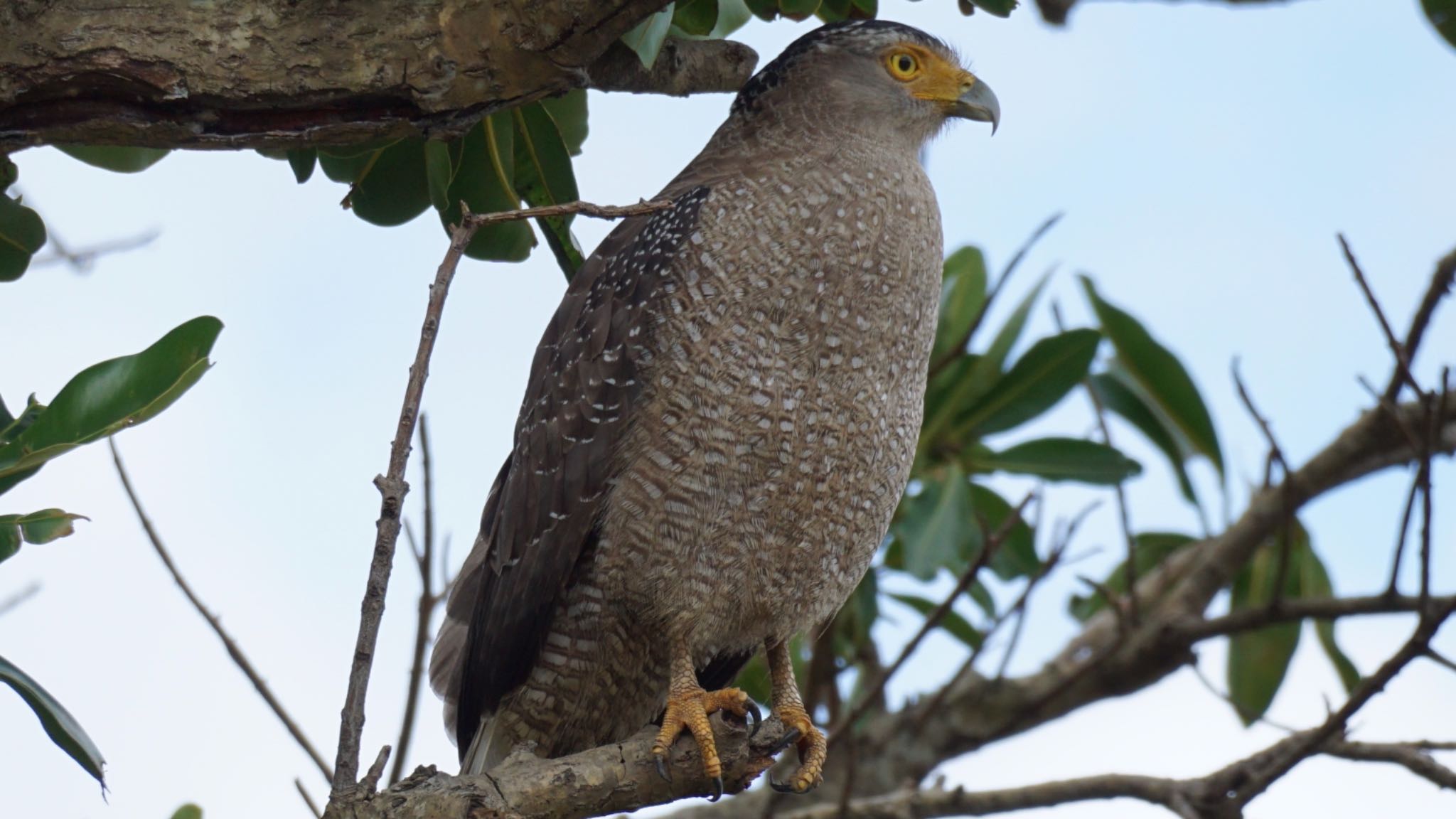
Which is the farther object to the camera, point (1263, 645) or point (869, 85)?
point (1263, 645)

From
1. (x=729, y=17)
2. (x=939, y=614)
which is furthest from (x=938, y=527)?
(x=729, y=17)

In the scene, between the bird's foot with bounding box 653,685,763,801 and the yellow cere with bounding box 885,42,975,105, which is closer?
the bird's foot with bounding box 653,685,763,801

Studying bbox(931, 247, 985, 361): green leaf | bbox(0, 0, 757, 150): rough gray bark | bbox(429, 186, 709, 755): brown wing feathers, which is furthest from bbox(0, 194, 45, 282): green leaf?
bbox(931, 247, 985, 361): green leaf

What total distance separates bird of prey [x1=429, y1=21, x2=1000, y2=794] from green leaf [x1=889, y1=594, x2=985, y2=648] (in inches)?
112

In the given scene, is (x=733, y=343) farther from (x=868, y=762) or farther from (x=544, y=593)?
(x=868, y=762)

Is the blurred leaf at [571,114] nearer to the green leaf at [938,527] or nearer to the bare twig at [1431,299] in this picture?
the green leaf at [938,527]

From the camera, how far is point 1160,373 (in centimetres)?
693

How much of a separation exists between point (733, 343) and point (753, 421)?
0.67 ft

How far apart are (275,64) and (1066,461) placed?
161 inches

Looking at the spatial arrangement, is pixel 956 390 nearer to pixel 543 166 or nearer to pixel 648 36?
pixel 543 166

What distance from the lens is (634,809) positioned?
135 inches

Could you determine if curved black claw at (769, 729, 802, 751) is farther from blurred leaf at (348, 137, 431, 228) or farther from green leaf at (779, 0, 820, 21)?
green leaf at (779, 0, 820, 21)

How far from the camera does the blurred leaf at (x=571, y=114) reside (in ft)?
13.7

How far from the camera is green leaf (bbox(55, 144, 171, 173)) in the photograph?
3.98 metres
